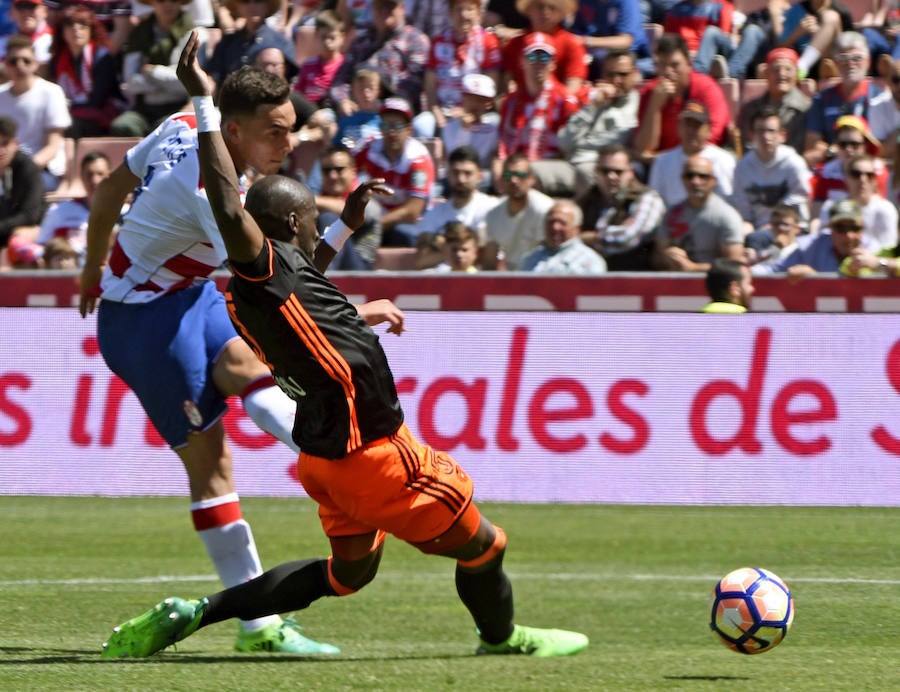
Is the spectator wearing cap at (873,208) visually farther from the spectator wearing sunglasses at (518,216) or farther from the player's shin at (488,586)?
the player's shin at (488,586)

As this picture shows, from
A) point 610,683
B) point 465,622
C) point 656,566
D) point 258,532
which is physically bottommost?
point 258,532

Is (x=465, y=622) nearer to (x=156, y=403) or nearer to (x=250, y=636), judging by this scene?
(x=250, y=636)

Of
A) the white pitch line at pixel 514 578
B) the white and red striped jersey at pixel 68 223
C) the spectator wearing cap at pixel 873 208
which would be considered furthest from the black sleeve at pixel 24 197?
the white pitch line at pixel 514 578

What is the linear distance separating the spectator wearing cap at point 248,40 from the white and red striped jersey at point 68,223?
2.26 meters

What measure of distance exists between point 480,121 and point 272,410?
9.30 m

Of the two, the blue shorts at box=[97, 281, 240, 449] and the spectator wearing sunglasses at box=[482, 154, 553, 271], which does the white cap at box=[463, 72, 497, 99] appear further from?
the blue shorts at box=[97, 281, 240, 449]

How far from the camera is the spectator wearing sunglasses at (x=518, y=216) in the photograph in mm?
14086

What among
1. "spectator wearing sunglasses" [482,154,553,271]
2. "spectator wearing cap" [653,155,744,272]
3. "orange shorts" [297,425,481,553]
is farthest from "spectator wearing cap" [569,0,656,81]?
"orange shorts" [297,425,481,553]

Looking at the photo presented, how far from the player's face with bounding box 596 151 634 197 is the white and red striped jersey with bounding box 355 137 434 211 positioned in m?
1.77

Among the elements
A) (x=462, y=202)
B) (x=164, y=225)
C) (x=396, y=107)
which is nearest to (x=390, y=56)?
(x=396, y=107)

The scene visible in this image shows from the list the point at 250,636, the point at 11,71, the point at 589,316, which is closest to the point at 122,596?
the point at 250,636

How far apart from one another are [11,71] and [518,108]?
209 inches

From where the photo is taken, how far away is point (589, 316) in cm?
1234

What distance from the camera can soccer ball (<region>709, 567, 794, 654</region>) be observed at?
237 inches
